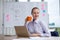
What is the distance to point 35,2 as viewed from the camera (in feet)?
16.9

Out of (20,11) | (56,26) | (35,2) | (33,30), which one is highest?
(35,2)

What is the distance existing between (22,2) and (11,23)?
952 millimetres

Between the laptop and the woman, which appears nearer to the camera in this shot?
the laptop

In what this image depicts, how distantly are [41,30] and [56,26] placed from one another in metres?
3.57

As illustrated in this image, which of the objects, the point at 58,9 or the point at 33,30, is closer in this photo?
the point at 33,30

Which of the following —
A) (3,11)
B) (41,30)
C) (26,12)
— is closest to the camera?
(41,30)

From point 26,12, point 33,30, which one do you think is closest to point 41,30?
point 33,30

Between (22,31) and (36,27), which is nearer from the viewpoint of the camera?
(22,31)

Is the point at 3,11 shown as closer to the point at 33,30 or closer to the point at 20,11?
the point at 20,11

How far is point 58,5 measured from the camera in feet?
19.0

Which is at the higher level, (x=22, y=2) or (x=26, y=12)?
(x=22, y=2)

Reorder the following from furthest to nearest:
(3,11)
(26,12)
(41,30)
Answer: (3,11) < (26,12) < (41,30)

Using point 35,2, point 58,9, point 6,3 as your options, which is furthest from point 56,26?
point 6,3

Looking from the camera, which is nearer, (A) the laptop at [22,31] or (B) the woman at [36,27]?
(A) the laptop at [22,31]
